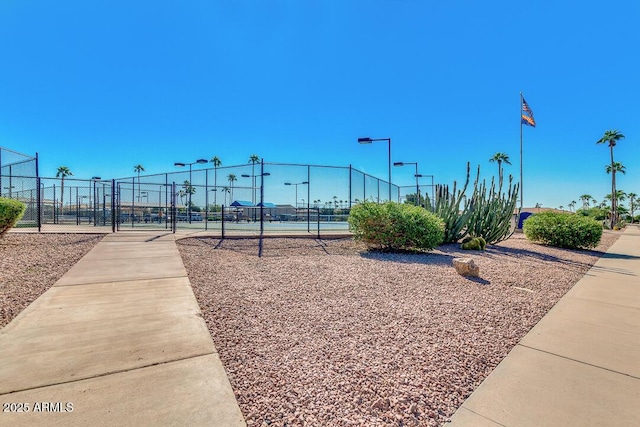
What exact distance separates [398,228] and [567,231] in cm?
742

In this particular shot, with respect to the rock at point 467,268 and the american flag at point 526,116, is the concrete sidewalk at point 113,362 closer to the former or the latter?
the rock at point 467,268

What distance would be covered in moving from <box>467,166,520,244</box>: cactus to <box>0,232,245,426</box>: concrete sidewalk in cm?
1049

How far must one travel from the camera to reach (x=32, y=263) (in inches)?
234

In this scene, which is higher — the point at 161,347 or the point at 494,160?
the point at 494,160

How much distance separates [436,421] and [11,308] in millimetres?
4761

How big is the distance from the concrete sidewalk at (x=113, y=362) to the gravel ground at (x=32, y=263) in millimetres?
255

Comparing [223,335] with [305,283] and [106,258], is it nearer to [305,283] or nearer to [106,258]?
[305,283]

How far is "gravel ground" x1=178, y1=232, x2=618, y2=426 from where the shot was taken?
217 centimetres

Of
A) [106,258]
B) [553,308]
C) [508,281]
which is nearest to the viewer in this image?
[553,308]

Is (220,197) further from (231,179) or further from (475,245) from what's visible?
(475,245)

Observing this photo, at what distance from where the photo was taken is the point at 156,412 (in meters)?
1.96

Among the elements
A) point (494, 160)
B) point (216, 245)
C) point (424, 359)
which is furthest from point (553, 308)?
point (494, 160)

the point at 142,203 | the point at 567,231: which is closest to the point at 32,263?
the point at 142,203

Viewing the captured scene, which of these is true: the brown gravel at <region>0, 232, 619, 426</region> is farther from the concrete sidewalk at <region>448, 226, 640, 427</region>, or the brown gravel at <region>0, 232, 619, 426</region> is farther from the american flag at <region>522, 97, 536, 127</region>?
the american flag at <region>522, 97, 536, 127</region>
